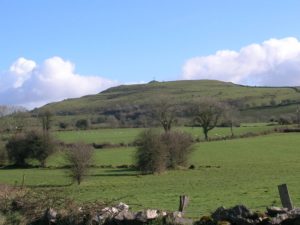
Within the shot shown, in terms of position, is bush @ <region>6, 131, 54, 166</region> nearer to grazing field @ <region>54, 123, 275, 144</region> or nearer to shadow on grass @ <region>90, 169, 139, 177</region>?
grazing field @ <region>54, 123, 275, 144</region>

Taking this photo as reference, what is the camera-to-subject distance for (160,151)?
6475 centimetres

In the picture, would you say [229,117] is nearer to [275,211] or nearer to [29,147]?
[29,147]

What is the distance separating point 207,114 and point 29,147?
3887 cm

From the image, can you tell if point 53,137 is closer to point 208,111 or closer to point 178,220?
point 208,111

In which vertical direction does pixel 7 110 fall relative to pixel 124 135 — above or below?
above

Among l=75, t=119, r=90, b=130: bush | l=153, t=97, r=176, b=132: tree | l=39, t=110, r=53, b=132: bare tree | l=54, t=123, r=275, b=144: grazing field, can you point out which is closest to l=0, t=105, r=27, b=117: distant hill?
l=39, t=110, r=53, b=132: bare tree

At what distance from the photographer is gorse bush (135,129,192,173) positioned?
64125 millimetres

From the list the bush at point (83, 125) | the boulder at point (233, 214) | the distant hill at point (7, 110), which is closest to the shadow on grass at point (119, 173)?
the boulder at point (233, 214)

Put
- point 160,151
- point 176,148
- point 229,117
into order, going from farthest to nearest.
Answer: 1. point 229,117
2. point 176,148
3. point 160,151

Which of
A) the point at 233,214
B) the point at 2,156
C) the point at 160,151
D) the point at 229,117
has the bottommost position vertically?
the point at 233,214

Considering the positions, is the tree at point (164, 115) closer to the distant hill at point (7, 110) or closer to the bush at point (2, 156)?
the distant hill at point (7, 110)

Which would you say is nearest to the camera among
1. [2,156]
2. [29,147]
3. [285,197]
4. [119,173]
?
[285,197]

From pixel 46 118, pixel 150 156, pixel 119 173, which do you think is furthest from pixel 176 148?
pixel 46 118

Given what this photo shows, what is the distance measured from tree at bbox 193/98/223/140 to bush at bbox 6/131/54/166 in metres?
35.1
